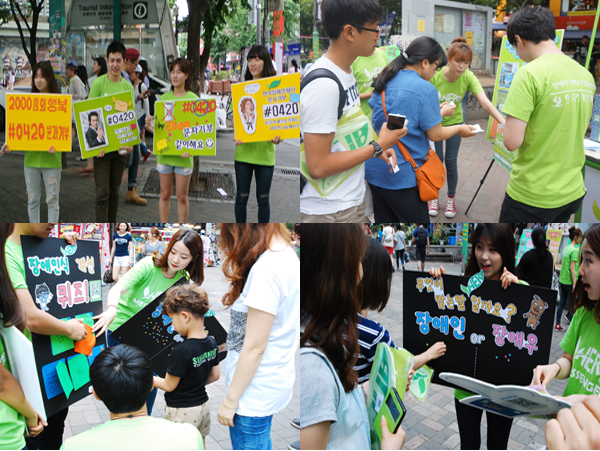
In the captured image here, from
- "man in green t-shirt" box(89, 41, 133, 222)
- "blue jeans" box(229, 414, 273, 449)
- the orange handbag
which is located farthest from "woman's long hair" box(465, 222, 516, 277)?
"man in green t-shirt" box(89, 41, 133, 222)

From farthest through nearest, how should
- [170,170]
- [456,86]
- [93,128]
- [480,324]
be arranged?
1. [170,170]
2. [93,128]
3. [456,86]
4. [480,324]

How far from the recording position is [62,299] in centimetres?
230

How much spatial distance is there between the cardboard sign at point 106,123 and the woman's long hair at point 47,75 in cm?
Result: 16

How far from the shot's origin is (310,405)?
5.89 feet

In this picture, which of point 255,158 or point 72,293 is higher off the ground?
point 255,158

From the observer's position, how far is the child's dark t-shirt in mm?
2346

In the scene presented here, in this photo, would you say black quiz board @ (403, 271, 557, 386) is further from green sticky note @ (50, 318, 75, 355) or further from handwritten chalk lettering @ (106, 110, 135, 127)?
handwritten chalk lettering @ (106, 110, 135, 127)

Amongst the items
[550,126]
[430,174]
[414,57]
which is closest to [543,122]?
[550,126]

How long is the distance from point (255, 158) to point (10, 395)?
71.4 inches

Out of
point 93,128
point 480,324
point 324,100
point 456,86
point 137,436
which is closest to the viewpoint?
point 137,436

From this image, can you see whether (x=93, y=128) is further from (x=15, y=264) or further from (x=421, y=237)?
(x=421, y=237)

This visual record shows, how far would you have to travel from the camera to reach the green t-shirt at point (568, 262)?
2275 mm

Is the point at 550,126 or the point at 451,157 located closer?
the point at 550,126

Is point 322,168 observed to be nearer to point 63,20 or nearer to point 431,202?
point 431,202
